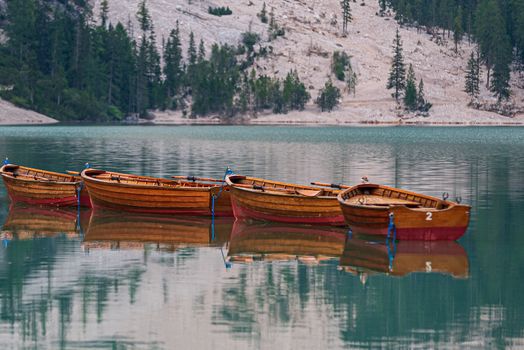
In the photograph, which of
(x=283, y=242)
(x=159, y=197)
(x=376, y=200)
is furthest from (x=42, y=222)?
(x=376, y=200)

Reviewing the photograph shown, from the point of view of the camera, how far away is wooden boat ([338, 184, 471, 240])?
130ft

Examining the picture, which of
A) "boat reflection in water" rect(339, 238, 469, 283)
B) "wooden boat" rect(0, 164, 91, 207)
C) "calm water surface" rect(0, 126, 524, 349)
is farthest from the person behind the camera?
"wooden boat" rect(0, 164, 91, 207)

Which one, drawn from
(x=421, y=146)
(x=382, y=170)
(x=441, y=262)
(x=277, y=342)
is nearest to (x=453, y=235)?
(x=441, y=262)

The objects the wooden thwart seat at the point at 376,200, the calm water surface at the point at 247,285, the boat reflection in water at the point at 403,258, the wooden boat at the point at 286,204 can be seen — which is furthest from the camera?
the wooden boat at the point at 286,204

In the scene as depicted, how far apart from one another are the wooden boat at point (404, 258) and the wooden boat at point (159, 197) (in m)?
9.27

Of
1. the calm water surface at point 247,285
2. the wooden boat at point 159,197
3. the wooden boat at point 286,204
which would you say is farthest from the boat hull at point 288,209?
the wooden boat at point 159,197

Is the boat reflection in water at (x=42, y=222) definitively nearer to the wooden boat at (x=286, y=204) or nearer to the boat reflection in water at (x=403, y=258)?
the wooden boat at (x=286, y=204)

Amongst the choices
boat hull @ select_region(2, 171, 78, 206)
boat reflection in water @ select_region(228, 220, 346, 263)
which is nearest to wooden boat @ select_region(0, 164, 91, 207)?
boat hull @ select_region(2, 171, 78, 206)

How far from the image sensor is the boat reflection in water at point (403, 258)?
3475 cm

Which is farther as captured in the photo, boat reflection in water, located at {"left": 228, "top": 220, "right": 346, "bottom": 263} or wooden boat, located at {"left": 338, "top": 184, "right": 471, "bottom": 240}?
wooden boat, located at {"left": 338, "top": 184, "right": 471, "bottom": 240}

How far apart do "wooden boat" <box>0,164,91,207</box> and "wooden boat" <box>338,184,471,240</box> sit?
16911 millimetres

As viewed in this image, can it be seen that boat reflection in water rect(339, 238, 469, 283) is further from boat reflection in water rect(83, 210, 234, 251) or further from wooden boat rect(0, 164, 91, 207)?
wooden boat rect(0, 164, 91, 207)

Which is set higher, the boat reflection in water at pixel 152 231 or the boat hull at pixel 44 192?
the boat hull at pixel 44 192

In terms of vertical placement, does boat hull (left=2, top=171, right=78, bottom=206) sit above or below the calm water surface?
above
